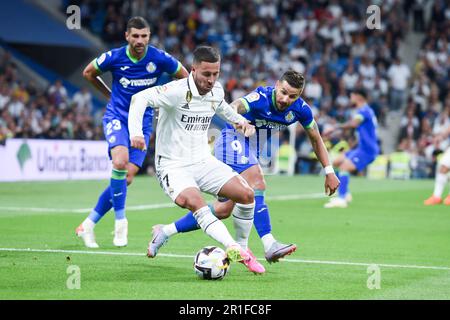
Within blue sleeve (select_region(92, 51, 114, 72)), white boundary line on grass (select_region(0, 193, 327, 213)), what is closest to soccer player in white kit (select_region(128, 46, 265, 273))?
blue sleeve (select_region(92, 51, 114, 72))

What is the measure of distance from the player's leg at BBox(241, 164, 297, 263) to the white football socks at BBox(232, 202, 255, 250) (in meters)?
0.25

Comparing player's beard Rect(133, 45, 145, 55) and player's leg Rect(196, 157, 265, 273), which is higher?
player's beard Rect(133, 45, 145, 55)

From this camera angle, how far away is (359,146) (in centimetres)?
1919

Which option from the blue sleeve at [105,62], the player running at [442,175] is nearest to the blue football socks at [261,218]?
the blue sleeve at [105,62]

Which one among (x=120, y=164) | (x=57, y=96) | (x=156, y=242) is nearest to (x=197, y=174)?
(x=156, y=242)

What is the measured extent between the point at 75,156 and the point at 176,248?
44.6ft

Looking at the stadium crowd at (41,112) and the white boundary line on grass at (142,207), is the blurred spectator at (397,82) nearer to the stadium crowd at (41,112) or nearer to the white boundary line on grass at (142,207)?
the stadium crowd at (41,112)

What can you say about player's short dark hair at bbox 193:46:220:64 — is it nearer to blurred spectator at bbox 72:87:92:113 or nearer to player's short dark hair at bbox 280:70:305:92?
player's short dark hair at bbox 280:70:305:92

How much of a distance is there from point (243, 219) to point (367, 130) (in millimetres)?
9900

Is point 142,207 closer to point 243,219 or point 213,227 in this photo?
point 243,219

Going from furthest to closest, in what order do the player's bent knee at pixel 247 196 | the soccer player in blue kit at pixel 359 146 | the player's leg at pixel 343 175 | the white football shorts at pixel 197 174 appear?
the soccer player in blue kit at pixel 359 146 → the player's leg at pixel 343 175 → the player's bent knee at pixel 247 196 → the white football shorts at pixel 197 174

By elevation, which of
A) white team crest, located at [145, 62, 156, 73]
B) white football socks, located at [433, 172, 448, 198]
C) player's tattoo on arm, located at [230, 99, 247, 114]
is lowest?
white football socks, located at [433, 172, 448, 198]

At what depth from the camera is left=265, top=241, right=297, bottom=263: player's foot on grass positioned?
30.0ft

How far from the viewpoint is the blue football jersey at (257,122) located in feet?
32.9
